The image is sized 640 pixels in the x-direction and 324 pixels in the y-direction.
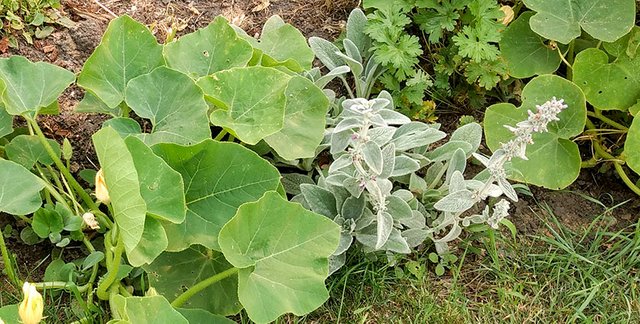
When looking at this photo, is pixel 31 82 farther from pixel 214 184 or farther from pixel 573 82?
pixel 573 82

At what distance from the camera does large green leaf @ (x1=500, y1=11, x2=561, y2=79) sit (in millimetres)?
2596

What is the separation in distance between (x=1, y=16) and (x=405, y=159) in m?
1.45

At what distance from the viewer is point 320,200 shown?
2.29 m

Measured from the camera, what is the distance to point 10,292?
2.20 metres

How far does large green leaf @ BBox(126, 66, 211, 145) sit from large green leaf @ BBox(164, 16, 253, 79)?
0.15 metres

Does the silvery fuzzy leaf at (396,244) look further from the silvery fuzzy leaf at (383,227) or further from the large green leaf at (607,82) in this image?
the large green leaf at (607,82)

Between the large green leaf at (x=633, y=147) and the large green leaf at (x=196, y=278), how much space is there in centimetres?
131

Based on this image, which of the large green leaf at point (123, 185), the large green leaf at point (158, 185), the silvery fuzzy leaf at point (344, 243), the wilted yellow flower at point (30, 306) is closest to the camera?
the wilted yellow flower at point (30, 306)

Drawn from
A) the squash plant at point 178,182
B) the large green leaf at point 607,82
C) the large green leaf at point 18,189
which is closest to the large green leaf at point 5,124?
the squash plant at point 178,182

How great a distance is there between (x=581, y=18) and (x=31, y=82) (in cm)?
176

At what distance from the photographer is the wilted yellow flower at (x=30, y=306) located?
5.46ft

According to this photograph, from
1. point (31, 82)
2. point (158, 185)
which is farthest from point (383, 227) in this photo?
point (31, 82)

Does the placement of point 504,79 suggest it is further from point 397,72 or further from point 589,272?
point 589,272

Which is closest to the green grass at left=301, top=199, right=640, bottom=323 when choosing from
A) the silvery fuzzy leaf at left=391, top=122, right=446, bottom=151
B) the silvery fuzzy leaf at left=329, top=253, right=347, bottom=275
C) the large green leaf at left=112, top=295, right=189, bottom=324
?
the silvery fuzzy leaf at left=329, top=253, right=347, bottom=275
